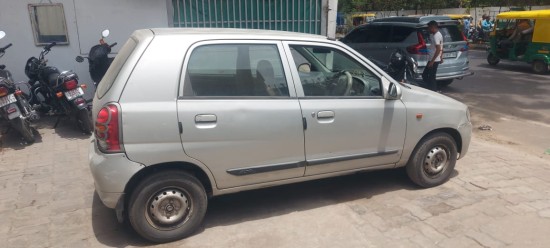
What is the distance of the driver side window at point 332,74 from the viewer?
395cm

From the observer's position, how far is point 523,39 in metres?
13.8

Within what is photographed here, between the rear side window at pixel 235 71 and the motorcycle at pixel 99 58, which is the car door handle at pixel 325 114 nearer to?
the rear side window at pixel 235 71

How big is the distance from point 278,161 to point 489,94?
8300 millimetres

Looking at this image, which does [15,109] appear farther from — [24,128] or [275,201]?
[275,201]

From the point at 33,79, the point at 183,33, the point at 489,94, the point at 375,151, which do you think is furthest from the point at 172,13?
the point at 489,94

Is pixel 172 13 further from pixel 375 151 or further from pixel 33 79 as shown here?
pixel 375 151

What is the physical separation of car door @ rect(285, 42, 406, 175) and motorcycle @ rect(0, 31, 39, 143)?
417 cm

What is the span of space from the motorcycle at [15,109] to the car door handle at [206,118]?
3.81 metres

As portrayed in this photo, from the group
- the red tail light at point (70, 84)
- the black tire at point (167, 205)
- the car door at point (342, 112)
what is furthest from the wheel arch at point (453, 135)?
the red tail light at point (70, 84)

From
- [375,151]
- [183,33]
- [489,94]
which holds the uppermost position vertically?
[183,33]

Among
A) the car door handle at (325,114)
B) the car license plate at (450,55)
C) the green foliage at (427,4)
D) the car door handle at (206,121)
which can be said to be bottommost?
the car license plate at (450,55)

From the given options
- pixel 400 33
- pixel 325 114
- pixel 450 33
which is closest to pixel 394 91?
pixel 325 114

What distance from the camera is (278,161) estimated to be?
375 cm

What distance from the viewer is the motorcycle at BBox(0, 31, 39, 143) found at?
227 inches
